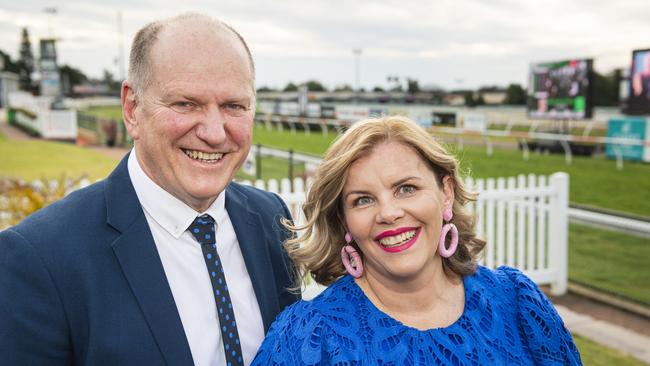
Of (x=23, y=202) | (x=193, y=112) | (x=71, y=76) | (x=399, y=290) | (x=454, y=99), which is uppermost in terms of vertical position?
(x=71, y=76)

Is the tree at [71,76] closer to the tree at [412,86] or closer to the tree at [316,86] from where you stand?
the tree at [316,86]

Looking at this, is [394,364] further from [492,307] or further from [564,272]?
[564,272]

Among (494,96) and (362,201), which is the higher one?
(494,96)

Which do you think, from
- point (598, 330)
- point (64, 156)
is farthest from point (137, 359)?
point (64, 156)

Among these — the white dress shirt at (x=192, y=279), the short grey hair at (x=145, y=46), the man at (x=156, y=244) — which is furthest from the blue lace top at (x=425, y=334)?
the short grey hair at (x=145, y=46)

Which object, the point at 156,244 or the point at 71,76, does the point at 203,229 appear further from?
the point at 71,76

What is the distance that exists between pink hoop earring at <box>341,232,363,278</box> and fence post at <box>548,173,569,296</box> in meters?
5.49

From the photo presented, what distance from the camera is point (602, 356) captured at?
203 inches

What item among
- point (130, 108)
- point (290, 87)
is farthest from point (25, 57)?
point (130, 108)

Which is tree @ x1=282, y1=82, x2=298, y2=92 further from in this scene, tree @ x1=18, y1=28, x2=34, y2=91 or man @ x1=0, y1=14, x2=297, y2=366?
tree @ x1=18, y1=28, x2=34, y2=91

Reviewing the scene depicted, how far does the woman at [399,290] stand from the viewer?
A: 76.2 inches

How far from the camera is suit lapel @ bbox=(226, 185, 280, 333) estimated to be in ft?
7.24

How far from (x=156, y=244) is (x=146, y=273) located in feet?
0.48

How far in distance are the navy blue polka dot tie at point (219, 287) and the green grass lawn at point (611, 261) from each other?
19.5 feet
